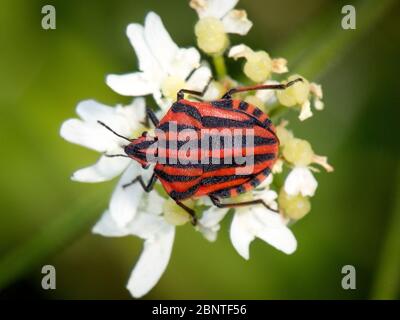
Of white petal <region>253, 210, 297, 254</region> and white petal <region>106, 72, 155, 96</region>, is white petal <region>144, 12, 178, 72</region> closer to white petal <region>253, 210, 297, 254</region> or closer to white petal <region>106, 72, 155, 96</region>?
white petal <region>106, 72, 155, 96</region>

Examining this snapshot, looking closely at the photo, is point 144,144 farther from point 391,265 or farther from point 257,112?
point 391,265

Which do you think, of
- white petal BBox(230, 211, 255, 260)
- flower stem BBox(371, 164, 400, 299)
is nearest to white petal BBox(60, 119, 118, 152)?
white petal BBox(230, 211, 255, 260)

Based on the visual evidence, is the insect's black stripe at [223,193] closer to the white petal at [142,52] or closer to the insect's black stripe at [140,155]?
the insect's black stripe at [140,155]

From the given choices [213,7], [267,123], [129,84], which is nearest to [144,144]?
[129,84]

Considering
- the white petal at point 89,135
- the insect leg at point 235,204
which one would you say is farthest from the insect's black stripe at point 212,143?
the white petal at point 89,135

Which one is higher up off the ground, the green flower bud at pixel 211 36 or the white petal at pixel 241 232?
the green flower bud at pixel 211 36
